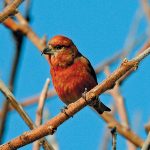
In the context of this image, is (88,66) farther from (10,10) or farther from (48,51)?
(10,10)

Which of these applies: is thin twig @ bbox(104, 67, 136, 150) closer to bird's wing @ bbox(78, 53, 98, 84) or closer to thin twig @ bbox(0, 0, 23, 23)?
bird's wing @ bbox(78, 53, 98, 84)

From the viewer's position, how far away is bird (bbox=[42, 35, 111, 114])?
4324 millimetres

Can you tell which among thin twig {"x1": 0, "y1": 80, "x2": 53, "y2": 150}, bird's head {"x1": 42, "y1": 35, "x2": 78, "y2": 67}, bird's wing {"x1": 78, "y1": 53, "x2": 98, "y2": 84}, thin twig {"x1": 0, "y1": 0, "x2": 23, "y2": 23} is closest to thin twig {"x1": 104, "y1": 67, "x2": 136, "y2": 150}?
bird's head {"x1": 42, "y1": 35, "x2": 78, "y2": 67}

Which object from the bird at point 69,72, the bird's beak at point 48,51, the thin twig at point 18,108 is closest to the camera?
the thin twig at point 18,108

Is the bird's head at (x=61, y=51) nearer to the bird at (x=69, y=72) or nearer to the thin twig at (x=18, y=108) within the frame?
the bird at (x=69, y=72)

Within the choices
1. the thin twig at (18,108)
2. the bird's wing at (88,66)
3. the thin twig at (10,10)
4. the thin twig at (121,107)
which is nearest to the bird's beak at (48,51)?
the bird's wing at (88,66)

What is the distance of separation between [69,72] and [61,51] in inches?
8.6

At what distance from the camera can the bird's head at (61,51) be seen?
417cm

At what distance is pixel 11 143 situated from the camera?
2.33 metres

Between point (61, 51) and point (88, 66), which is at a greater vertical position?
point (61, 51)

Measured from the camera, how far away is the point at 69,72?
4.36m

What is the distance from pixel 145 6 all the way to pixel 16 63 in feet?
4.87

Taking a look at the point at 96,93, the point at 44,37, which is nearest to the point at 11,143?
the point at 96,93

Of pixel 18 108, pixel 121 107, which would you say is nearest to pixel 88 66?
pixel 121 107
